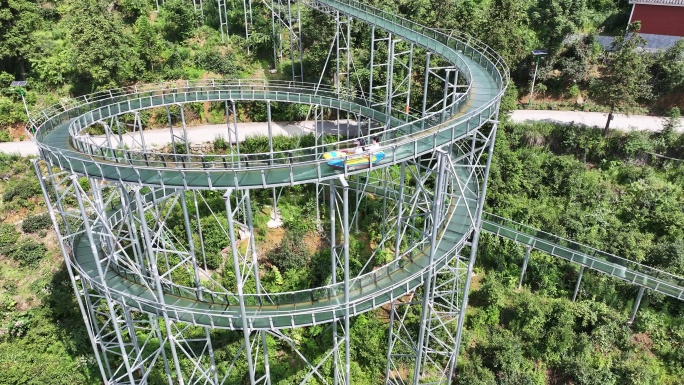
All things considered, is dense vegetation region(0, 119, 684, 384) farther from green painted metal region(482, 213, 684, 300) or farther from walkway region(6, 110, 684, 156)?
walkway region(6, 110, 684, 156)

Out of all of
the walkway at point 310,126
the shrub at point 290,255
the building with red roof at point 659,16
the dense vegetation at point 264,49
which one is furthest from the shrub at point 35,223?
the building with red roof at point 659,16

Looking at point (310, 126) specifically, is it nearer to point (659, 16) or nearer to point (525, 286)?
point (525, 286)

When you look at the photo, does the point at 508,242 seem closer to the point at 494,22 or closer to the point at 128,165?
the point at 494,22

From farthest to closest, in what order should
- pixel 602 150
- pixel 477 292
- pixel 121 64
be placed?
pixel 121 64 < pixel 602 150 < pixel 477 292

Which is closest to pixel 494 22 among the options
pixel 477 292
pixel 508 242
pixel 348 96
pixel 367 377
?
pixel 348 96

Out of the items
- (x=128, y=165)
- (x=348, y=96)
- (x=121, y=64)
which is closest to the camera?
(x=128, y=165)

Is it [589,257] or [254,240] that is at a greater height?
[254,240]

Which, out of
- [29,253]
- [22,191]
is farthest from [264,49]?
[29,253]
